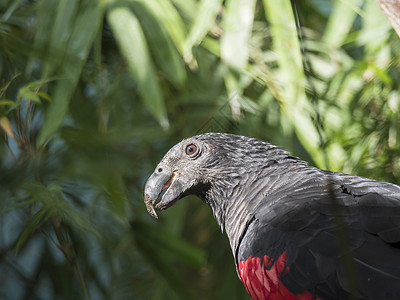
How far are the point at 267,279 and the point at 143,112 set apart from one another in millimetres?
1291

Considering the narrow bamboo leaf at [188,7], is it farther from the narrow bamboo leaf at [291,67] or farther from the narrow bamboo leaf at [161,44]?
the narrow bamboo leaf at [291,67]

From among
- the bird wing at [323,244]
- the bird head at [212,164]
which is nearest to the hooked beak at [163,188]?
the bird head at [212,164]

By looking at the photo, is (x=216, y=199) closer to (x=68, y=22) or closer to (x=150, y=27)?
(x=150, y=27)

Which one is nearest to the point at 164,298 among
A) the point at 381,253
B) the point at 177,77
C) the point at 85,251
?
the point at 85,251

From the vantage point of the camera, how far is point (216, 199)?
1.53 meters

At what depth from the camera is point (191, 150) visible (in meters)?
1.51

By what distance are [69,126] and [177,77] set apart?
0.44m

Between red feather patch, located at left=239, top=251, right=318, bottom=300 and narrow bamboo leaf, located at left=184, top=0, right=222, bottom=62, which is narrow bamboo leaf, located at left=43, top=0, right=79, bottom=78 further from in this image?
red feather patch, located at left=239, top=251, right=318, bottom=300

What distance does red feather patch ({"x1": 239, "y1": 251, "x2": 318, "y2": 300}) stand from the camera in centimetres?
112

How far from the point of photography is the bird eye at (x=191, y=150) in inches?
59.2

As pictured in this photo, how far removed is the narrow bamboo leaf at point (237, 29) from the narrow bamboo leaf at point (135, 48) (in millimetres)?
268

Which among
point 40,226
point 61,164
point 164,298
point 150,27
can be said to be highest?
point 150,27

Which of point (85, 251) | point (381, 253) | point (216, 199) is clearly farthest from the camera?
point (85, 251)

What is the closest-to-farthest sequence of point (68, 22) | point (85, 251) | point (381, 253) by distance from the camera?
point (381, 253), point (68, 22), point (85, 251)
